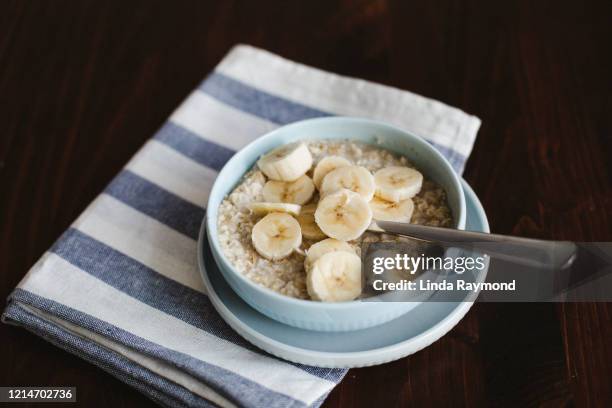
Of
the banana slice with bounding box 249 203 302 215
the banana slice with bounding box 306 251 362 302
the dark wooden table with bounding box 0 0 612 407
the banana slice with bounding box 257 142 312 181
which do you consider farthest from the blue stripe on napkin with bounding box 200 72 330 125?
the banana slice with bounding box 306 251 362 302

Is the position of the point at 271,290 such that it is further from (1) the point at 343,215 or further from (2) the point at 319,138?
(2) the point at 319,138

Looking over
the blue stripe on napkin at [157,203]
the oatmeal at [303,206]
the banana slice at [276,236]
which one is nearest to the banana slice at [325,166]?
the oatmeal at [303,206]

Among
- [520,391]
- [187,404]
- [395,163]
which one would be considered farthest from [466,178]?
[187,404]

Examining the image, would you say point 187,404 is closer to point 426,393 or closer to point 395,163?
point 426,393

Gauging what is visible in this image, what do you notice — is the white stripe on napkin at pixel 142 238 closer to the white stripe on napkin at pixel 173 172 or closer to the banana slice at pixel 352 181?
the white stripe on napkin at pixel 173 172

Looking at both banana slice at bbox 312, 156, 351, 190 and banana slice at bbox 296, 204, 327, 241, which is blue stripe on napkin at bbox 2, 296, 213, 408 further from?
banana slice at bbox 312, 156, 351, 190

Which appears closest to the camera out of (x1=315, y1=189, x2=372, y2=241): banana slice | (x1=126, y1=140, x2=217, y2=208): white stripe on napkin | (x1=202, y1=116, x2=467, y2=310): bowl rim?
(x1=202, y1=116, x2=467, y2=310): bowl rim
